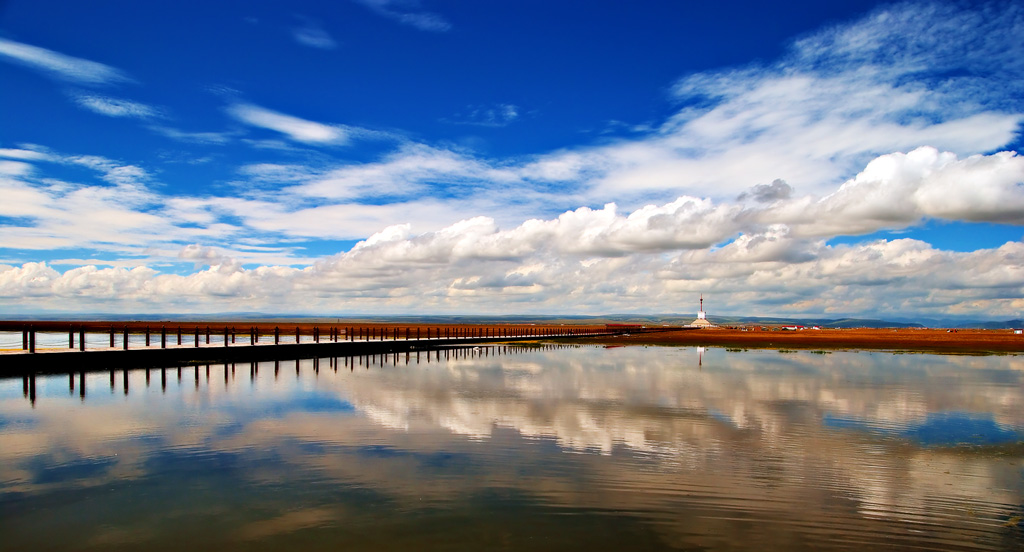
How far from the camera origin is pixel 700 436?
47.2 ft

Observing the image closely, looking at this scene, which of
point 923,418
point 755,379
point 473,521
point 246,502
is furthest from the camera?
point 755,379

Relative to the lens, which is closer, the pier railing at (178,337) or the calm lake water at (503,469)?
the calm lake water at (503,469)

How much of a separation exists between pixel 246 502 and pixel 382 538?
2.72 m

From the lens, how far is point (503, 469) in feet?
36.9

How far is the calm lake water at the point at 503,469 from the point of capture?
8.16 m

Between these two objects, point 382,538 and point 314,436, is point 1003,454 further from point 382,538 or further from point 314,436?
point 314,436

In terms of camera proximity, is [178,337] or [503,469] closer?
[503,469]

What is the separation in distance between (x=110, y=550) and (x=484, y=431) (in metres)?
8.38

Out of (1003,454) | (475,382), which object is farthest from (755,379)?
(1003,454)

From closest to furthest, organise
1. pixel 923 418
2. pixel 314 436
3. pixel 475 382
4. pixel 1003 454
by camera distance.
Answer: pixel 1003 454 < pixel 314 436 < pixel 923 418 < pixel 475 382

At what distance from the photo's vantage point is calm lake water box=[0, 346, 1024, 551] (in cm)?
816

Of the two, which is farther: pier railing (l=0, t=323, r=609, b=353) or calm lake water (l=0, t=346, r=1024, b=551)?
pier railing (l=0, t=323, r=609, b=353)

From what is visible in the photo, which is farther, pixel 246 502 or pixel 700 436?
pixel 700 436

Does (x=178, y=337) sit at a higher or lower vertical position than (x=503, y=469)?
higher
